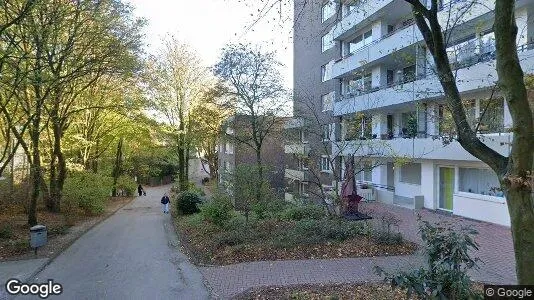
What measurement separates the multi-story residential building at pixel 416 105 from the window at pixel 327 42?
0.97ft

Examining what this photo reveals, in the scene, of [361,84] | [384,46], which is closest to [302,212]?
[384,46]

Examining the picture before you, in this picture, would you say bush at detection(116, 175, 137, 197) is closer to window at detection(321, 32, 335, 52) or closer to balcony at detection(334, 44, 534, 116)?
window at detection(321, 32, 335, 52)

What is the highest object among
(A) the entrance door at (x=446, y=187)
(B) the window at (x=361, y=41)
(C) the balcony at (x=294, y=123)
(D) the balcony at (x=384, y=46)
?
(B) the window at (x=361, y=41)

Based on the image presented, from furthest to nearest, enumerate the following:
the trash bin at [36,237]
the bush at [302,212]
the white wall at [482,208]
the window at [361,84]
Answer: the window at [361,84], the bush at [302,212], the white wall at [482,208], the trash bin at [36,237]

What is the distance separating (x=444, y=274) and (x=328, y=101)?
2470 cm

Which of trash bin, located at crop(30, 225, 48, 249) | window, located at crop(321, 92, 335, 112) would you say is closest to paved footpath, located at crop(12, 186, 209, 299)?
trash bin, located at crop(30, 225, 48, 249)

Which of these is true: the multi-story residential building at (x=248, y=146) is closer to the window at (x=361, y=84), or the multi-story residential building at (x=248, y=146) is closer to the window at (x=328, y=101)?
the window at (x=328, y=101)

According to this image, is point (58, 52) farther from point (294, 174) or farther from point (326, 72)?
point (326, 72)

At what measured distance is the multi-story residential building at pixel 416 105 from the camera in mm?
12633

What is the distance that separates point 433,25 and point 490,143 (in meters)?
11.0

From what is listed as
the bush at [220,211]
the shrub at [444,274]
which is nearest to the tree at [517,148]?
the shrub at [444,274]

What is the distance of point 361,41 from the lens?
25141 millimetres

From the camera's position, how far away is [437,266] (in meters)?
4.83

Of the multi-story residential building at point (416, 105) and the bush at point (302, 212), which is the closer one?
the multi-story residential building at point (416, 105)
